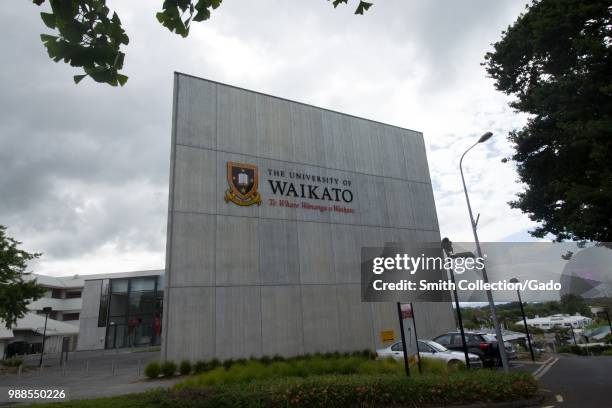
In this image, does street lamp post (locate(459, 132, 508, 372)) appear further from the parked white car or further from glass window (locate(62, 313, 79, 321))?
glass window (locate(62, 313, 79, 321))

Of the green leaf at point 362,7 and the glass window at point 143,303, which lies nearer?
the green leaf at point 362,7

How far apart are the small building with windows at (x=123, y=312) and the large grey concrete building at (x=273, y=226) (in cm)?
3155

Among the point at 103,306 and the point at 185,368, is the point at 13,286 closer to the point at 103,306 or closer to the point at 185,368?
the point at 185,368

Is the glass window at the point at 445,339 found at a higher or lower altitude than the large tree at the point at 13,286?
lower

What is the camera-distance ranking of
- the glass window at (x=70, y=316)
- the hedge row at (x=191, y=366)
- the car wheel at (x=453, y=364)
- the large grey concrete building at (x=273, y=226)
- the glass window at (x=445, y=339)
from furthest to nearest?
the glass window at (x=70, y=316) → the large grey concrete building at (x=273, y=226) → the glass window at (x=445, y=339) → the hedge row at (x=191, y=366) → the car wheel at (x=453, y=364)

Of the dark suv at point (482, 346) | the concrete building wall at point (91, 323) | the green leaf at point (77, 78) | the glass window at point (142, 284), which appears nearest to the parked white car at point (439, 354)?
the dark suv at point (482, 346)

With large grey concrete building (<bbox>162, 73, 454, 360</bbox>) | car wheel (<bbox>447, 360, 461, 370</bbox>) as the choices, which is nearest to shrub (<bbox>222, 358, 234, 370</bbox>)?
large grey concrete building (<bbox>162, 73, 454, 360</bbox>)

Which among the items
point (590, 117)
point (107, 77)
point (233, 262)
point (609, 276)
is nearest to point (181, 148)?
point (233, 262)

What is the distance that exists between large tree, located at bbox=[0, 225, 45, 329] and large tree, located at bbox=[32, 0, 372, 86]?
28261 millimetres

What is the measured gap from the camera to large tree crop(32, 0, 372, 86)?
3.47 metres

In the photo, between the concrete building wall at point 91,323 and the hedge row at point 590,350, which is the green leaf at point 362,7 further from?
the concrete building wall at point 91,323

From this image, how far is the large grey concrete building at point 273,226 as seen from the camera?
60.2 ft

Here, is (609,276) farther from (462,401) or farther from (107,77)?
(107,77)

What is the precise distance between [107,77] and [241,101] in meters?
19.4
